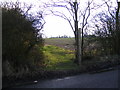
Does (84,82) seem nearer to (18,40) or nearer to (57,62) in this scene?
(18,40)

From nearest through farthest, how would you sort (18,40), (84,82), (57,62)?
1. (84,82)
2. (18,40)
3. (57,62)

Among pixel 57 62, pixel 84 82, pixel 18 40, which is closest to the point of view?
pixel 84 82

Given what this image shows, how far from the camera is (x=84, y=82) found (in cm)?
639

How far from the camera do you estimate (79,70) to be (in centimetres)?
771

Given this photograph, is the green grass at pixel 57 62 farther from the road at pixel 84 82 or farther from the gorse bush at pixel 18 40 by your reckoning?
the road at pixel 84 82

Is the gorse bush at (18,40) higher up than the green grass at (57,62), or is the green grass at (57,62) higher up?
the gorse bush at (18,40)

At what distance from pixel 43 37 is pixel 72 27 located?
3.75 metres

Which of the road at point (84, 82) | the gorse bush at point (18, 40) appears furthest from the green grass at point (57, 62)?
the road at point (84, 82)

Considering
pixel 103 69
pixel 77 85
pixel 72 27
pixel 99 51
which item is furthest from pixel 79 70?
pixel 72 27

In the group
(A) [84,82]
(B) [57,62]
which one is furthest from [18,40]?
(B) [57,62]

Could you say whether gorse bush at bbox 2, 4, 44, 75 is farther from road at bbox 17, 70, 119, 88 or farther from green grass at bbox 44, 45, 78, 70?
road at bbox 17, 70, 119, 88

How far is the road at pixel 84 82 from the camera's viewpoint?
6004mm

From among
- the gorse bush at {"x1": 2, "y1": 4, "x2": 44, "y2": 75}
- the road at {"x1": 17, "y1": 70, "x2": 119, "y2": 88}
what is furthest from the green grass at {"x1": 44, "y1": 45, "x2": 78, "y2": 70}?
the road at {"x1": 17, "y1": 70, "x2": 119, "y2": 88}

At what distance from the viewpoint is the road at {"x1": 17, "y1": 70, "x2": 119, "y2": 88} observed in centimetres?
600
